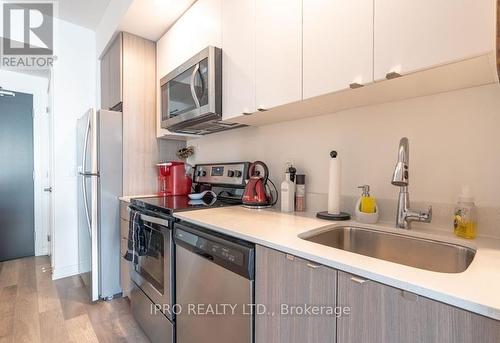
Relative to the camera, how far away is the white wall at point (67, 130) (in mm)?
2633

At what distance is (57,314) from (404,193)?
248 centimetres

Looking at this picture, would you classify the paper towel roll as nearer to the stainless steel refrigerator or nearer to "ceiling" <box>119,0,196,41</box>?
"ceiling" <box>119,0,196,41</box>

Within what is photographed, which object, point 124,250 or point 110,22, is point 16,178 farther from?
point 110,22

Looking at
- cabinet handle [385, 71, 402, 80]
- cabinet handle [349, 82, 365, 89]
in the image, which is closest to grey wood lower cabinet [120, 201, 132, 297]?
cabinet handle [349, 82, 365, 89]

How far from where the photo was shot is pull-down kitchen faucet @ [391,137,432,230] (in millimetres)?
1020

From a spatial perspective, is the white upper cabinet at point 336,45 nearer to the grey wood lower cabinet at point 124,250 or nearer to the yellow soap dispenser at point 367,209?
the yellow soap dispenser at point 367,209

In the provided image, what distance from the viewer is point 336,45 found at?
103 centimetres

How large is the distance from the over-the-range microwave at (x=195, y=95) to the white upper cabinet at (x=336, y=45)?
625mm

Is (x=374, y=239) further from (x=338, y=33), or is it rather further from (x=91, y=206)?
(x=91, y=206)

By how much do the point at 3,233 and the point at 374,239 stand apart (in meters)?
3.96

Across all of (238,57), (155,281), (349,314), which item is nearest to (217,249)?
(349,314)

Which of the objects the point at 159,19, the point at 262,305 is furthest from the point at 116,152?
the point at 262,305

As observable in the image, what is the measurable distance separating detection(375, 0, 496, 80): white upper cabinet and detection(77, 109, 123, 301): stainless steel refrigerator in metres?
2.05

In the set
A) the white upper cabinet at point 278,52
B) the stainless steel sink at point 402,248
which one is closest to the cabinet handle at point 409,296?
the stainless steel sink at point 402,248
